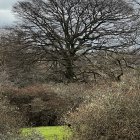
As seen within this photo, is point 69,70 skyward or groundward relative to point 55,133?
groundward

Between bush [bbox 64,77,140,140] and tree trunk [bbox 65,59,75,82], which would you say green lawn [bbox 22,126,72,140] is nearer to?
bush [bbox 64,77,140,140]

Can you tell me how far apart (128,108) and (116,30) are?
98.4ft

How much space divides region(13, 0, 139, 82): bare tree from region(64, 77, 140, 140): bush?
27.9m

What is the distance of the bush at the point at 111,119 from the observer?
43.0 feet

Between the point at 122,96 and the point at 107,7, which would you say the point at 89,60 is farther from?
the point at 122,96

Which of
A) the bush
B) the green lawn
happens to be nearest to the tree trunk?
the green lawn

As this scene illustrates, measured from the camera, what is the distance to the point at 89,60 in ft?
136

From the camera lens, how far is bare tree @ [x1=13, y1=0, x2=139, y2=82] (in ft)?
139

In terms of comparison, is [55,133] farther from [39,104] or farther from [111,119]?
[39,104]

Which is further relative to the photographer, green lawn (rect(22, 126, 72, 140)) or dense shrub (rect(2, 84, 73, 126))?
dense shrub (rect(2, 84, 73, 126))

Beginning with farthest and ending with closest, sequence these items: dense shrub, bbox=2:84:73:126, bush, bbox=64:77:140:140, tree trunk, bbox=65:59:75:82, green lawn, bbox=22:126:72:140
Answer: tree trunk, bbox=65:59:75:82 → dense shrub, bbox=2:84:73:126 → green lawn, bbox=22:126:72:140 → bush, bbox=64:77:140:140

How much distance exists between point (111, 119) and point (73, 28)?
98.6 feet

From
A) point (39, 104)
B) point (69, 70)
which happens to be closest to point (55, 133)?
point (39, 104)

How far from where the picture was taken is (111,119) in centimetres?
1352
